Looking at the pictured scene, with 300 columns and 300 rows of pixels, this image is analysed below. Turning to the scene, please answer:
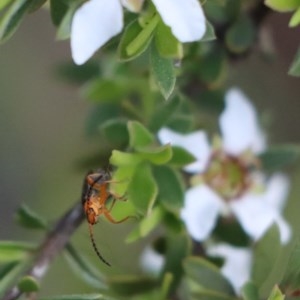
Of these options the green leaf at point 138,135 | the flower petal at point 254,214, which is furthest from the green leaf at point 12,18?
the flower petal at point 254,214

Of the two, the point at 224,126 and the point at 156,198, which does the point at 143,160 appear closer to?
the point at 156,198

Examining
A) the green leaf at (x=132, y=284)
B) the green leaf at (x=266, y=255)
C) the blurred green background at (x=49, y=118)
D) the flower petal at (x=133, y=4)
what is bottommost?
the blurred green background at (x=49, y=118)

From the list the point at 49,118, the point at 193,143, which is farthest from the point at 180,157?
the point at 49,118

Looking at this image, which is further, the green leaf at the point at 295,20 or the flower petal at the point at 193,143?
the flower petal at the point at 193,143

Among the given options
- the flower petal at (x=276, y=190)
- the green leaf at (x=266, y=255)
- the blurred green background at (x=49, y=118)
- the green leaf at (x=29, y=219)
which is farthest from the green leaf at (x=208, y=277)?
the blurred green background at (x=49, y=118)

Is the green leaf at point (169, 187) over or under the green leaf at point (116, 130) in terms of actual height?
under

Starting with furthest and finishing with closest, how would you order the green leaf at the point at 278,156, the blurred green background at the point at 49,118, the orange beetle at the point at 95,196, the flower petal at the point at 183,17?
the blurred green background at the point at 49,118 → the green leaf at the point at 278,156 → the orange beetle at the point at 95,196 → the flower petal at the point at 183,17

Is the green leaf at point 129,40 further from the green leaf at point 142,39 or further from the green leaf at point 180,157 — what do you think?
the green leaf at point 180,157

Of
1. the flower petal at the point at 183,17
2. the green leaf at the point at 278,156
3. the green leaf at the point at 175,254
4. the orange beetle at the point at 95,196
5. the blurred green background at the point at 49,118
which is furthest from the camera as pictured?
the blurred green background at the point at 49,118
